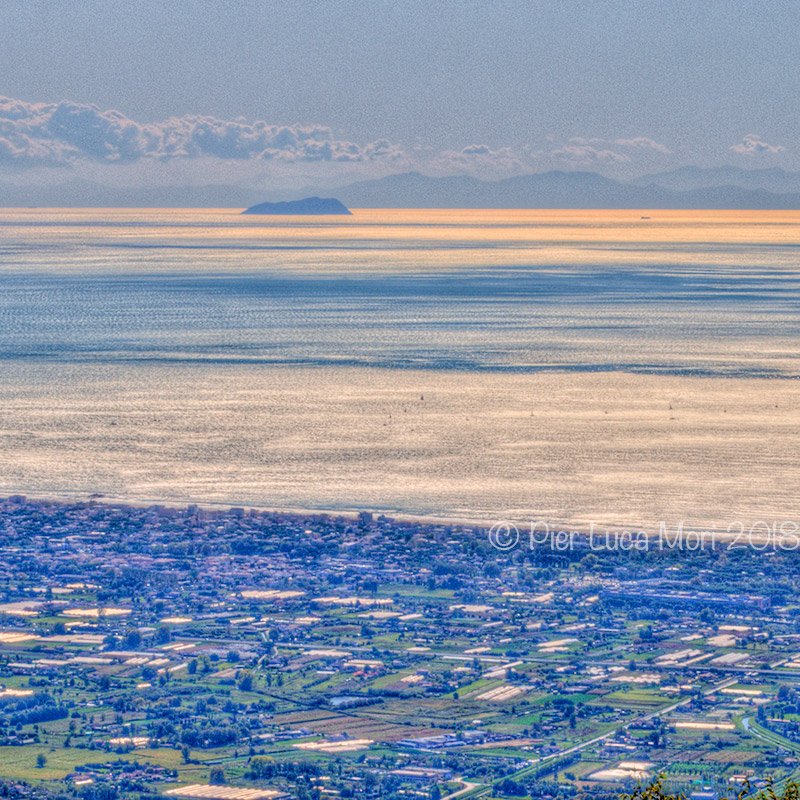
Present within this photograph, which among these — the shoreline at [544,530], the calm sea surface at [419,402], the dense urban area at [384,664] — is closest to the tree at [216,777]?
the dense urban area at [384,664]

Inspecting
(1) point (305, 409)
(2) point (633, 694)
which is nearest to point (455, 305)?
(1) point (305, 409)

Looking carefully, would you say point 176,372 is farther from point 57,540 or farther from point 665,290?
point 665,290

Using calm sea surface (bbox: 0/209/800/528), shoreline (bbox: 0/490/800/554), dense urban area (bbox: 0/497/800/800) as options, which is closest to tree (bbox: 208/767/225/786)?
dense urban area (bbox: 0/497/800/800)

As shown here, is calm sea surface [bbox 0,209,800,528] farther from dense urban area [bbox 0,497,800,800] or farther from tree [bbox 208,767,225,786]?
tree [bbox 208,767,225,786]

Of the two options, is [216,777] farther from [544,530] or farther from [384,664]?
[544,530]

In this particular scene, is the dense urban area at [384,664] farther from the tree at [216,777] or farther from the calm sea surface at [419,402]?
the calm sea surface at [419,402]

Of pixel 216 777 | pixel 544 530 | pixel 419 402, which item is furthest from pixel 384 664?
pixel 419 402
